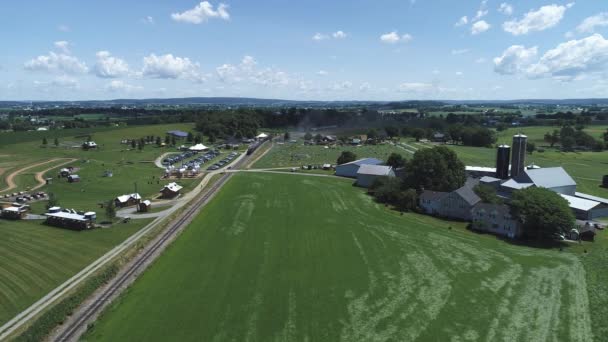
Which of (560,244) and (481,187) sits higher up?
(481,187)

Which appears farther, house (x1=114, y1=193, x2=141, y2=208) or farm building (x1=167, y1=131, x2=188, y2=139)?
farm building (x1=167, y1=131, x2=188, y2=139)

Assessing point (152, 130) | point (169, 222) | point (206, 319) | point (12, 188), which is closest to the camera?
point (206, 319)

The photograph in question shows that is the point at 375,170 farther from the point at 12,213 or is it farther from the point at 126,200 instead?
the point at 12,213

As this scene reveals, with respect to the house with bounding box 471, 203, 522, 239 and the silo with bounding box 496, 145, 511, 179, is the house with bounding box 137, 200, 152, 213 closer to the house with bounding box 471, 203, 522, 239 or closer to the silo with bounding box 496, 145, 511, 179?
the house with bounding box 471, 203, 522, 239

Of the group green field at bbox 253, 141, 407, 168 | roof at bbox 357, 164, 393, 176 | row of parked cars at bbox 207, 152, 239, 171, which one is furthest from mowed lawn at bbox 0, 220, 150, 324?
green field at bbox 253, 141, 407, 168

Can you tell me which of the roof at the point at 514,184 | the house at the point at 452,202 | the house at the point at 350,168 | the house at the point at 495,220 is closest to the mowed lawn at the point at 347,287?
the house at the point at 495,220

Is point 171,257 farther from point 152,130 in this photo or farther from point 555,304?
point 152,130

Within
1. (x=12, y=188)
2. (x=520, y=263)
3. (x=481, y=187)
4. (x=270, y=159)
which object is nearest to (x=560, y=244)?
(x=520, y=263)

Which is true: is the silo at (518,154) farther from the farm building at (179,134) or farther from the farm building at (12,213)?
the farm building at (179,134)
